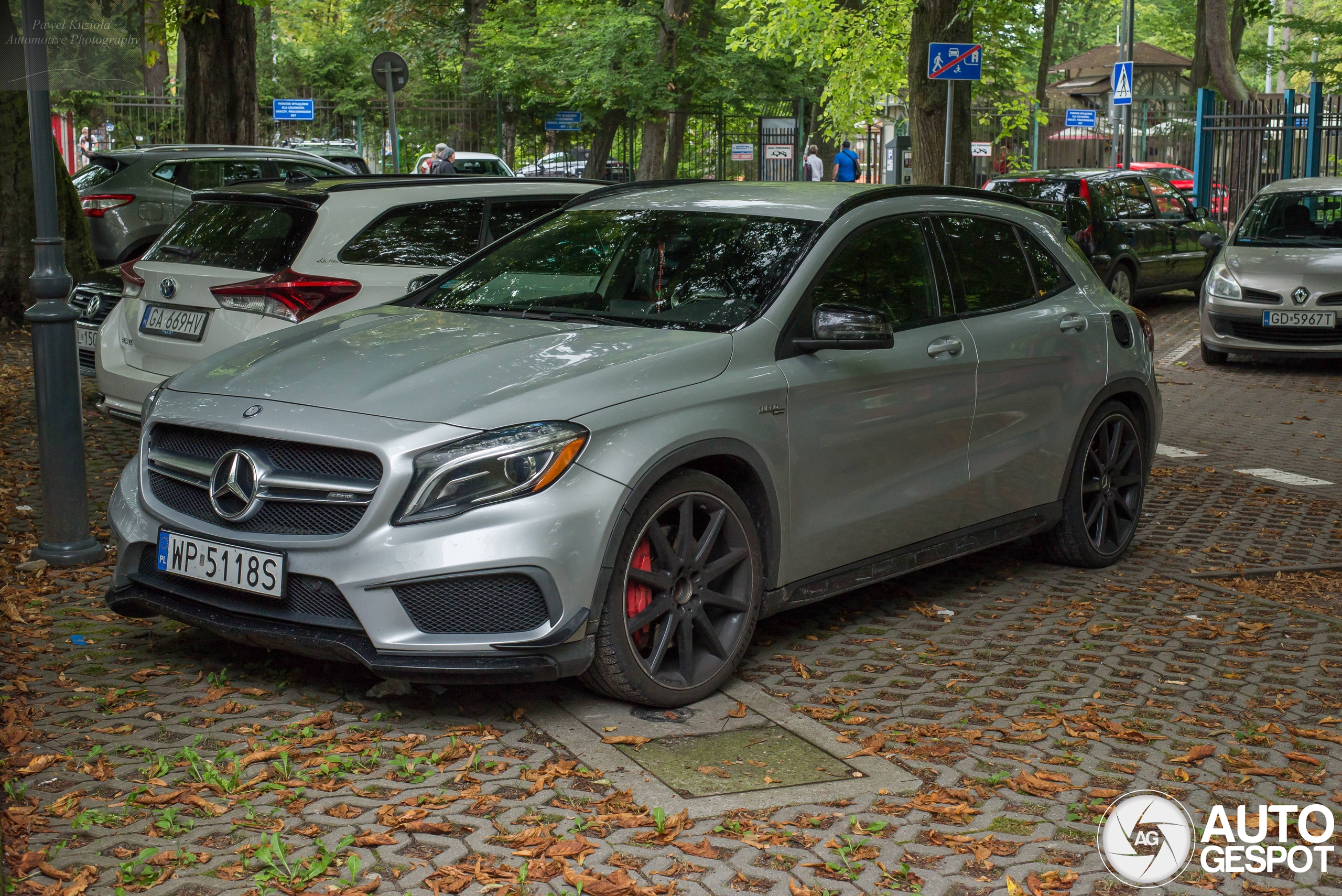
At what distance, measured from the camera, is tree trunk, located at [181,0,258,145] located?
63.2 feet

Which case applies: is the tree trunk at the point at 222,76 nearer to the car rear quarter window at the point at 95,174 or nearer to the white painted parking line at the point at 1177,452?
the car rear quarter window at the point at 95,174

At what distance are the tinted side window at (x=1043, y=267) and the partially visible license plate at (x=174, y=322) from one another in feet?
13.7

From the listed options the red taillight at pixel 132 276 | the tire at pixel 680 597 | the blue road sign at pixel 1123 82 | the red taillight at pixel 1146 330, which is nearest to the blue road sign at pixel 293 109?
the blue road sign at pixel 1123 82

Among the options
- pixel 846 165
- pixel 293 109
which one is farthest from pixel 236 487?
pixel 846 165

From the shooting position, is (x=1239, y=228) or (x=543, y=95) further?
(x=543, y=95)

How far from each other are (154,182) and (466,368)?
13355 mm

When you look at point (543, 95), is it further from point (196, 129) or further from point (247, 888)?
point (247, 888)

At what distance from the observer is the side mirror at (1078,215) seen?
17406 millimetres

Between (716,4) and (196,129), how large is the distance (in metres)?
19.5

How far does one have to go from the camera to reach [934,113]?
1656 centimetres

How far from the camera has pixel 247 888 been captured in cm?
346

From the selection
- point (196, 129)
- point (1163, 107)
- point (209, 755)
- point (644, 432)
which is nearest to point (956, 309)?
point (644, 432)

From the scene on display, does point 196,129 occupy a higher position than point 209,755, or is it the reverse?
point 196,129

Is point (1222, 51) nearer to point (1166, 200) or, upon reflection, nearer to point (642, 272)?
point (1166, 200)
